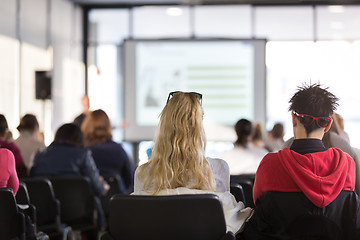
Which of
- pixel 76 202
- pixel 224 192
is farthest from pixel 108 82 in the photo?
pixel 224 192

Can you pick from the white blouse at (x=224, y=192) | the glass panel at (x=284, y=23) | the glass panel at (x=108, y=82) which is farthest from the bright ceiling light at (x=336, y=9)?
the white blouse at (x=224, y=192)

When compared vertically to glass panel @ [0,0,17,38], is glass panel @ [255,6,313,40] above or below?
above

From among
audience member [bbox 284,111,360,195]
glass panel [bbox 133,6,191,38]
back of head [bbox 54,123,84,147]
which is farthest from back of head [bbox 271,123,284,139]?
glass panel [bbox 133,6,191,38]

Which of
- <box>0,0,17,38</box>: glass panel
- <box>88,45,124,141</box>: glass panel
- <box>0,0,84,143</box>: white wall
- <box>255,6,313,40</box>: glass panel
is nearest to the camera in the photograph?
<box>0,0,17,38</box>: glass panel

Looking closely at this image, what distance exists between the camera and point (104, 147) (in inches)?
207

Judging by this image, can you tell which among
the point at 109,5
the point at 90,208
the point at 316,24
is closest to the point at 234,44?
the point at 316,24

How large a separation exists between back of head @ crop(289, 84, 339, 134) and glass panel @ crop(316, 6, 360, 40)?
9117 millimetres

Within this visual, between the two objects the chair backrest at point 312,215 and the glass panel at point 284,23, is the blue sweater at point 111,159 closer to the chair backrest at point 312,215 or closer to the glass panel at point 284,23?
the chair backrest at point 312,215

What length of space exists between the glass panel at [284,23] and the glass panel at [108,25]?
283cm

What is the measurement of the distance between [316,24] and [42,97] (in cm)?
573

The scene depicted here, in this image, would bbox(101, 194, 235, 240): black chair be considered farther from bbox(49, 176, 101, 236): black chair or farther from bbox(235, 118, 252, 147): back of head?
bbox(235, 118, 252, 147): back of head

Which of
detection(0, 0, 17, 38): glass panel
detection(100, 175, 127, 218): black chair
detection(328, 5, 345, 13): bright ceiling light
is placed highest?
detection(328, 5, 345, 13): bright ceiling light

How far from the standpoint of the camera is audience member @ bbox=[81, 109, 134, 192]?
5266 mm

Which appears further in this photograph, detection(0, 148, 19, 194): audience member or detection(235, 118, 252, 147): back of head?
detection(235, 118, 252, 147): back of head
